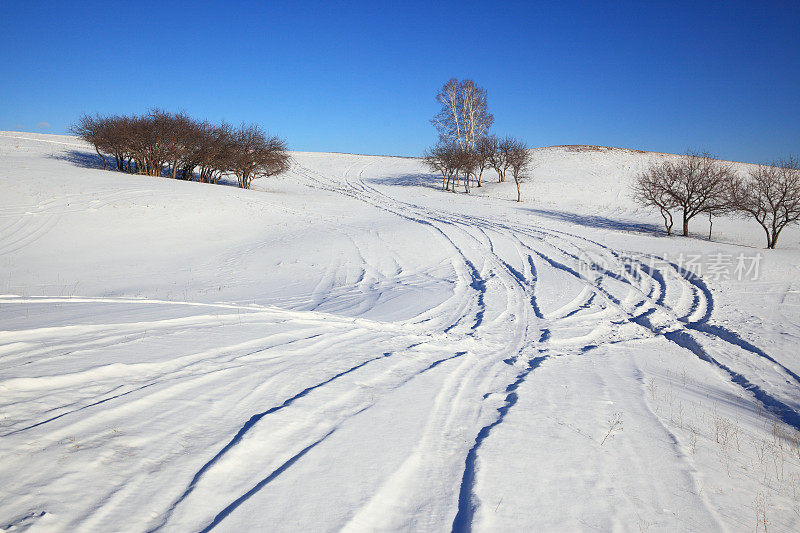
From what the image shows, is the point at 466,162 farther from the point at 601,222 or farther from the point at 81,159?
the point at 81,159

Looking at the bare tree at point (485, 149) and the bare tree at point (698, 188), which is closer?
the bare tree at point (698, 188)

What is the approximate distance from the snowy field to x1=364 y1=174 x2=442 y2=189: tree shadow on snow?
31562mm

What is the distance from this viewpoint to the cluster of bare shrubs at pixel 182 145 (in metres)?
27.7

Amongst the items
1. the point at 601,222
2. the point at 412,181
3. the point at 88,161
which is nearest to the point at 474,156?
the point at 412,181

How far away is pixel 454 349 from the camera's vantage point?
580 cm

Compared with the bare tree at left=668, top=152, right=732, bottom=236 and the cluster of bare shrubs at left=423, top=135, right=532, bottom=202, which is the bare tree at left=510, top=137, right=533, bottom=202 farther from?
the bare tree at left=668, top=152, right=732, bottom=236

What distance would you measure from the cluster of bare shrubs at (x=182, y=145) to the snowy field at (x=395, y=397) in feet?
60.3

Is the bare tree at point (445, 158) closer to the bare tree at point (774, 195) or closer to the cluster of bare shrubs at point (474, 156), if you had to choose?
the cluster of bare shrubs at point (474, 156)

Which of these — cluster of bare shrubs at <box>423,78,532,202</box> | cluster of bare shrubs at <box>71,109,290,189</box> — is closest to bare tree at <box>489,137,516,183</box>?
cluster of bare shrubs at <box>423,78,532,202</box>

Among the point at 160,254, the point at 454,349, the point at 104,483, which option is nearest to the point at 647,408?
the point at 454,349

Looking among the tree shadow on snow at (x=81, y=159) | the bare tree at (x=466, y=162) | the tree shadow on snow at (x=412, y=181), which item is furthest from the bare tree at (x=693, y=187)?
the tree shadow on snow at (x=81, y=159)

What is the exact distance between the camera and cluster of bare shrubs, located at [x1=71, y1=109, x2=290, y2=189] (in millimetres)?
27703

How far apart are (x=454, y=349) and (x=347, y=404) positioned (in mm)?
2480

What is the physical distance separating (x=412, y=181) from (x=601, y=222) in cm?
2403
